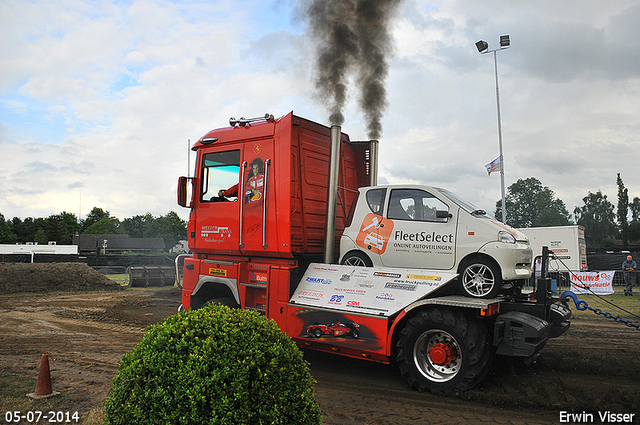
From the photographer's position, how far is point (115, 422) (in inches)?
110

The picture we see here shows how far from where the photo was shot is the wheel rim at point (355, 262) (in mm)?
6484

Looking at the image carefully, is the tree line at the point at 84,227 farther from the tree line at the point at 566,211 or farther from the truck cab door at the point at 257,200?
the truck cab door at the point at 257,200

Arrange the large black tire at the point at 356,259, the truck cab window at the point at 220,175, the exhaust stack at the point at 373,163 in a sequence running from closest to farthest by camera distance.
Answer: the large black tire at the point at 356,259 → the truck cab window at the point at 220,175 → the exhaust stack at the point at 373,163

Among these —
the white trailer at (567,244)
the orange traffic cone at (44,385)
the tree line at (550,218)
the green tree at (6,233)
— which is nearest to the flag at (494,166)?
the white trailer at (567,244)

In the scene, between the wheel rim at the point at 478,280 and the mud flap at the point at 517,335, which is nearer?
the mud flap at the point at 517,335

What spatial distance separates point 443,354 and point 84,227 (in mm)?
123724

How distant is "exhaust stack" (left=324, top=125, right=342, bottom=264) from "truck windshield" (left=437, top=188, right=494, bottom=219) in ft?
5.27

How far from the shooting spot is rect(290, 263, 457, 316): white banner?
218 inches

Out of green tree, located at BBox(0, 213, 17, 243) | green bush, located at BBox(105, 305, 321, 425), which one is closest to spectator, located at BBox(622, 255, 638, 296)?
green bush, located at BBox(105, 305, 321, 425)

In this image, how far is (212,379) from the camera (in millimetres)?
2633

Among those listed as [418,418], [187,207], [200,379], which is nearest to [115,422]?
[200,379]

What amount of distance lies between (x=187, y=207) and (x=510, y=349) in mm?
5506

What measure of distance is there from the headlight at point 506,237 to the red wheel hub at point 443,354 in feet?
4.86

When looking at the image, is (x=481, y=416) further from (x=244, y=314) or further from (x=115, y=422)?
(x=115, y=422)
